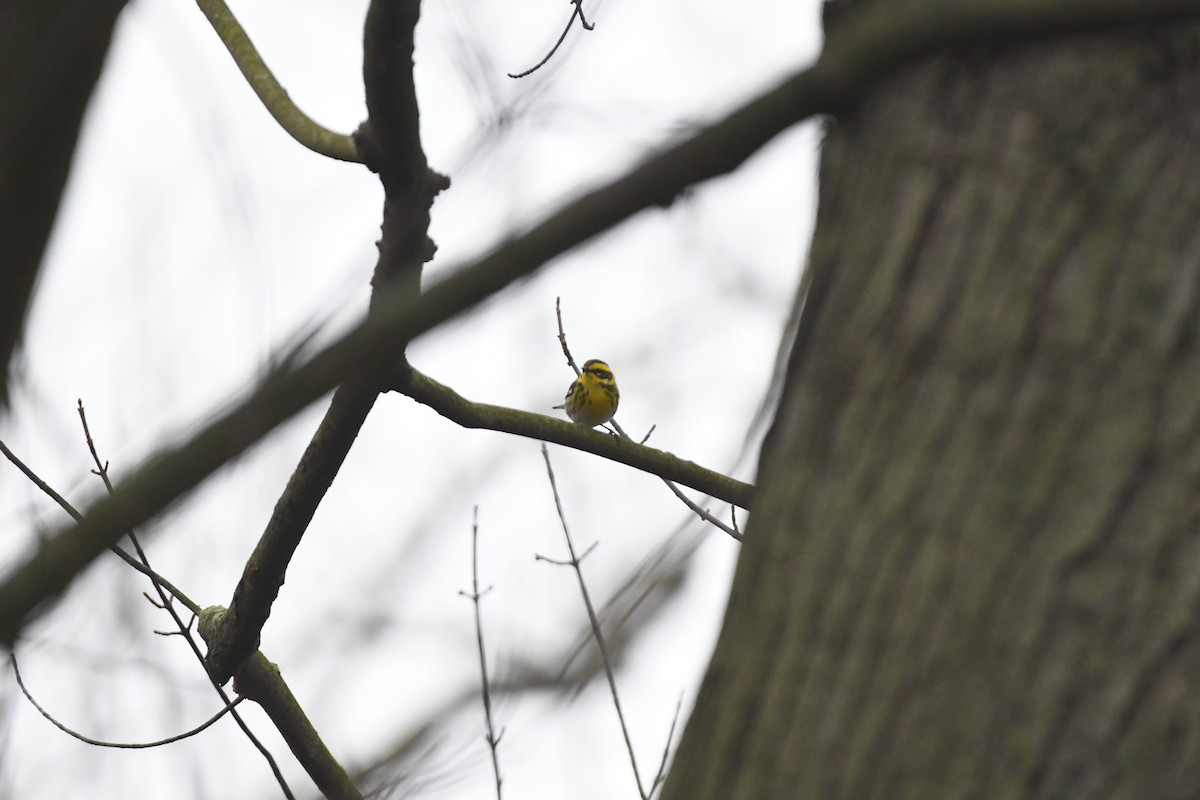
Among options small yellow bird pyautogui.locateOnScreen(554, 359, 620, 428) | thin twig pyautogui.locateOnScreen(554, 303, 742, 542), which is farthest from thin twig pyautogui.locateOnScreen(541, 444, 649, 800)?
small yellow bird pyautogui.locateOnScreen(554, 359, 620, 428)

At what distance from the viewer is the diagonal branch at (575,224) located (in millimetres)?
1121

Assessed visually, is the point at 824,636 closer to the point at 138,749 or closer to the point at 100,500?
the point at 100,500

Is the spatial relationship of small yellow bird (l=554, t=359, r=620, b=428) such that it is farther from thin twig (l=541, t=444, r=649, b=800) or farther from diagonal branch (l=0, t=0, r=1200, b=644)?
diagonal branch (l=0, t=0, r=1200, b=644)

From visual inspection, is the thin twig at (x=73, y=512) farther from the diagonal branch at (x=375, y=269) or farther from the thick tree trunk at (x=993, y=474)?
the thick tree trunk at (x=993, y=474)

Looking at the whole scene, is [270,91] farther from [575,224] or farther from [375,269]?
[575,224]

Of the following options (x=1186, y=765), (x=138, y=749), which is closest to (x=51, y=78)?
(x=1186, y=765)

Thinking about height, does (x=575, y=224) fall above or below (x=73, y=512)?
below

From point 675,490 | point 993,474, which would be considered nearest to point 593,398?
point 675,490

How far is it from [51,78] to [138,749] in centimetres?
286

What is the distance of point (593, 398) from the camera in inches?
311

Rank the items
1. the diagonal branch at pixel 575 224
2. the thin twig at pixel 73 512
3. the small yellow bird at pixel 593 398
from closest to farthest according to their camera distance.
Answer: the diagonal branch at pixel 575 224 → the thin twig at pixel 73 512 → the small yellow bird at pixel 593 398

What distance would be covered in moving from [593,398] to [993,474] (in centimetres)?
673

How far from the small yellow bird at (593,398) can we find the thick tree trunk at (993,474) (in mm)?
6533

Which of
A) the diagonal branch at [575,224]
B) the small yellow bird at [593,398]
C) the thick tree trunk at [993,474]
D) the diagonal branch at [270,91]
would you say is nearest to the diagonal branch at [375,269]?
the diagonal branch at [575,224]
